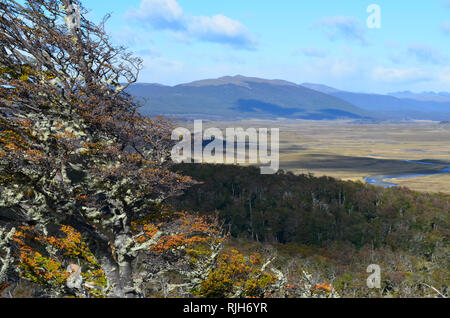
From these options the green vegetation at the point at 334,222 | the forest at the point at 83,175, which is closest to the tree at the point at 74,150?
the forest at the point at 83,175

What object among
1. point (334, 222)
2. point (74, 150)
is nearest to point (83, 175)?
point (74, 150)

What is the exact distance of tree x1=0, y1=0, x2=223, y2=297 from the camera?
620 inches

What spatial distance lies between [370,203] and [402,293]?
5436 cm

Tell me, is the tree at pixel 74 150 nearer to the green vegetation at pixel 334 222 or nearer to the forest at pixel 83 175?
the forest at pixel 83 175

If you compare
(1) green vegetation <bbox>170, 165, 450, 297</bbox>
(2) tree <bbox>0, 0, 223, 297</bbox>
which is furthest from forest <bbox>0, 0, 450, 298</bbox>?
(1) green vegetation <bbox>170, 165, 450, 297</bbox>

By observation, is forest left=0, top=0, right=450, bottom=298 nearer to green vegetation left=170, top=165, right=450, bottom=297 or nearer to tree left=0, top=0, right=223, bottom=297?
tree left=0, top=0, right=223, bottom=297

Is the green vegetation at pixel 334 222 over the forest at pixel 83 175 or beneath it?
beneath

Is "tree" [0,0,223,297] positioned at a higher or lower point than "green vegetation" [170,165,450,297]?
higher

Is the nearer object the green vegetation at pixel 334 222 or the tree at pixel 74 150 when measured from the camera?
the tree at pixel 74 150

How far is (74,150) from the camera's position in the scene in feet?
57.6

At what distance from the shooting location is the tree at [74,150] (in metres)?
15.8

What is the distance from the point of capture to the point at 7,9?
63.3 ft
